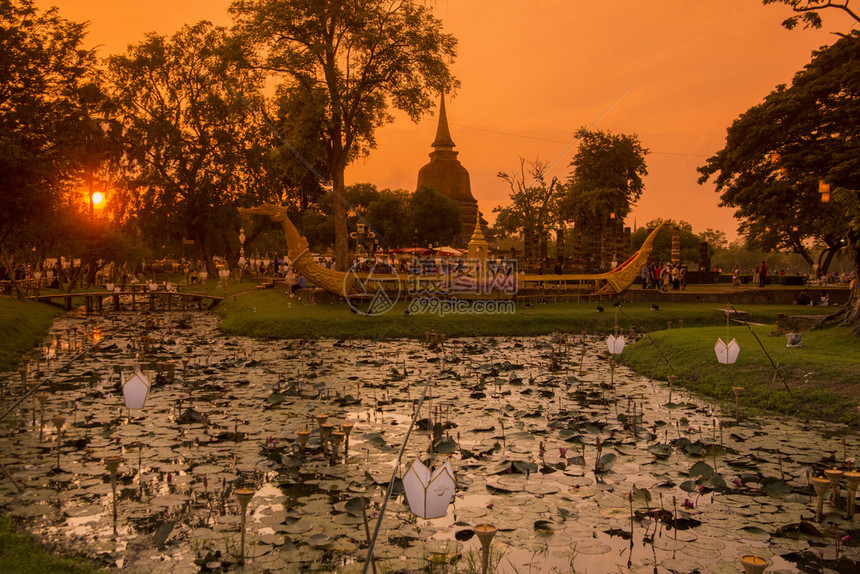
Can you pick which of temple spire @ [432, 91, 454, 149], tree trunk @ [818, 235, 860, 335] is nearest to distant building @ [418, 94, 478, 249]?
temple spire @ [432, 91, 454, 149]

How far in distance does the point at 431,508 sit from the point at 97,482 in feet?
12.7

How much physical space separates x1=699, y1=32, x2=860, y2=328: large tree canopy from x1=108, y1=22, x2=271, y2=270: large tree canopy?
30.5 metres

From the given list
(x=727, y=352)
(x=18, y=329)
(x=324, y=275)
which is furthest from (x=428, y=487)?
(x=324, y=275)

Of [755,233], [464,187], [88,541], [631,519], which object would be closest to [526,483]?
[631,519]

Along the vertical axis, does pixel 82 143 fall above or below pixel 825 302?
above

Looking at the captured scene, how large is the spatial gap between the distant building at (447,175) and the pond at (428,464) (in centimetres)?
6521

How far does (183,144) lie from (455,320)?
100ft

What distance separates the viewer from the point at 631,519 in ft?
17.4

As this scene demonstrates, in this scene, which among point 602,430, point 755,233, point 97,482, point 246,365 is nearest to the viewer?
point 97,482

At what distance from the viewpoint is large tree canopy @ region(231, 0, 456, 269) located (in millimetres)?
26281

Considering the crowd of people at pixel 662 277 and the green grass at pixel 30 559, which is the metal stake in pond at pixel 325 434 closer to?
the green grass at pixel 30 559

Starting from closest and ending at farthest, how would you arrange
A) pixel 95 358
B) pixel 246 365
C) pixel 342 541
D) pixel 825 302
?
1. pixel 342 541
2. pixel 246 365
3. pixel 95 358
4. pixel 825 302

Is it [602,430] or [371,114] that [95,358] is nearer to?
[602,430]

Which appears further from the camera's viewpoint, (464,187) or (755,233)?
(464,187)
